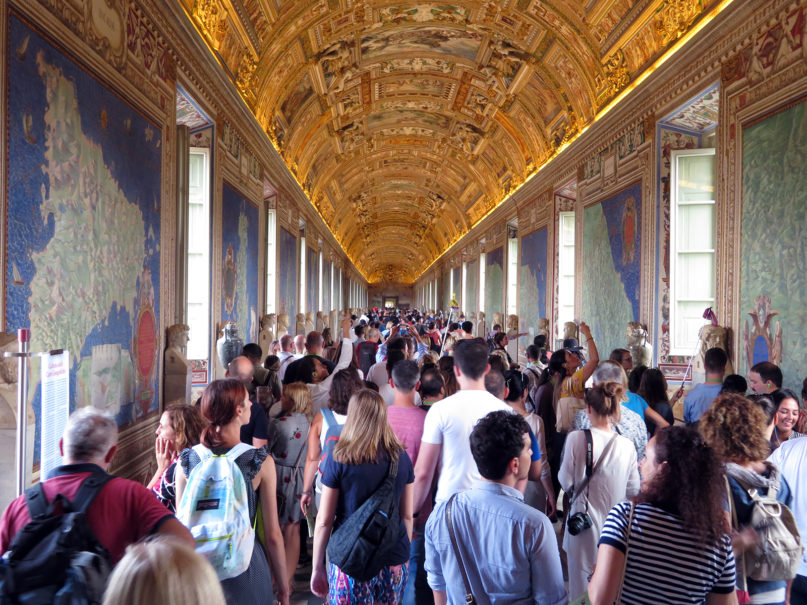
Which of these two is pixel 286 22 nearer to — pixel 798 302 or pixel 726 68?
pixel 726 68

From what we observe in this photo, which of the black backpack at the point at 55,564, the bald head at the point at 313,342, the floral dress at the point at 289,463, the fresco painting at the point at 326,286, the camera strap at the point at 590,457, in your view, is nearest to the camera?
the black backpack at the point at 55,564

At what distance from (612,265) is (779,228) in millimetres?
4907

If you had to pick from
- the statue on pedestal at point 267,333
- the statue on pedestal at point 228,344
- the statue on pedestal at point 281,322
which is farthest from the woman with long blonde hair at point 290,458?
the statue on pedestal at point 281,322

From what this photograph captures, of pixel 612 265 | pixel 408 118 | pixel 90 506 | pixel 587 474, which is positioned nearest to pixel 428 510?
pixel 587 474

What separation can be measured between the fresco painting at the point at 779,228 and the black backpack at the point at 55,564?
657 cm

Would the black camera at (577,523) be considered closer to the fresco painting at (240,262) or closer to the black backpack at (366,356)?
the black backpack at (366,356)

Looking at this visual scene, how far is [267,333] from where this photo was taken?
12.8 metres

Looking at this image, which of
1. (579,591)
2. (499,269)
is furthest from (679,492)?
(499,269)

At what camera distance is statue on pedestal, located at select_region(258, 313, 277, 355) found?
12688mm

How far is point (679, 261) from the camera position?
9.28 metres

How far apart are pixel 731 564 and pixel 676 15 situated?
905 centimetres

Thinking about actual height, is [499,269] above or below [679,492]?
above

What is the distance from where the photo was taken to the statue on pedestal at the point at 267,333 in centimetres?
1269

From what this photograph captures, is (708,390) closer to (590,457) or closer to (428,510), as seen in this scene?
(590,457)
